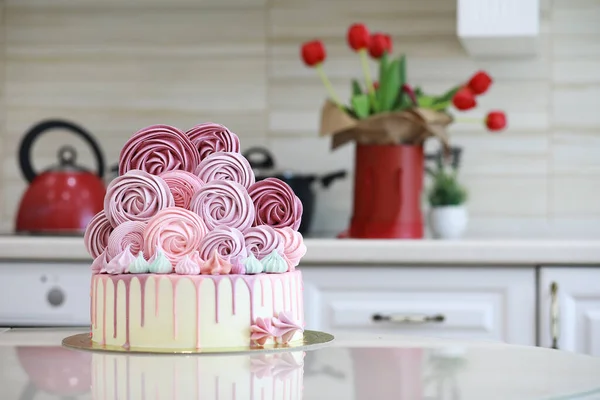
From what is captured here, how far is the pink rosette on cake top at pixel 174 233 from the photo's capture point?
36.6 inches

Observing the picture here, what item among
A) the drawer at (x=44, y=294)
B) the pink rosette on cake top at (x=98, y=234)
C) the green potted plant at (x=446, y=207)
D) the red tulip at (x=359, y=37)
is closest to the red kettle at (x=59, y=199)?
the drawer at (x=44, y=294)

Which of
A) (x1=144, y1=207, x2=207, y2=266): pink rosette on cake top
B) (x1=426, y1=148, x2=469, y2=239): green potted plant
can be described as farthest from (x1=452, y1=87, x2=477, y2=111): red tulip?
(x1=144, y1=207, x2=207, y2=266): pink rosette on cake top

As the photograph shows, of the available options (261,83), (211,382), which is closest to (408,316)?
(261,83)

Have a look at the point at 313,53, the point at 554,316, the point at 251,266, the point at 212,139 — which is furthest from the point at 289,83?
the point at 251,266

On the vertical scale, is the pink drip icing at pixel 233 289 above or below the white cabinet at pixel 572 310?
above

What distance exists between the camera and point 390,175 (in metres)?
2.21

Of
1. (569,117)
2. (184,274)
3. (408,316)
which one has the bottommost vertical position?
(408,316)

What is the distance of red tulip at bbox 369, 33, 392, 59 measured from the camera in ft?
7.22

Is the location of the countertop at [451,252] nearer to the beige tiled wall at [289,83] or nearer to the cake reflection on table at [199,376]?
the beige tiled wall at [289,83]

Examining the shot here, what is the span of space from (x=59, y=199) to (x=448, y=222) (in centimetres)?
88

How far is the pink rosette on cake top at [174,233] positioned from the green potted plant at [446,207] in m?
1.43

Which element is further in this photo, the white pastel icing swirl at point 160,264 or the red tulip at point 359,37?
the red tulip at point 359,37

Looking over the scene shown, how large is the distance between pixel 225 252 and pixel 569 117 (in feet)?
5.87

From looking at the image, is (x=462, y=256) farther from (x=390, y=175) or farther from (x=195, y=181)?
(x=195, y=181)
